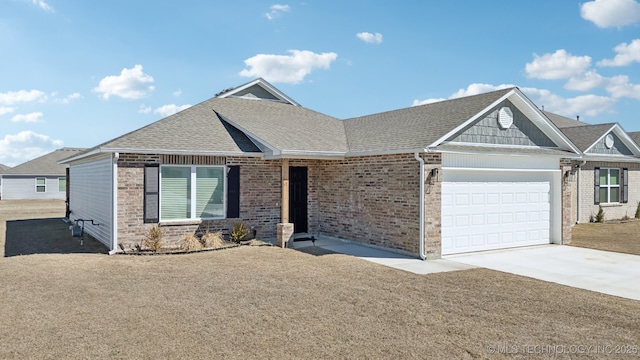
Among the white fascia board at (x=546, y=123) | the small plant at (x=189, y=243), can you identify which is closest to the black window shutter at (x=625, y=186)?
the white fascia board at (x=546, y=123)

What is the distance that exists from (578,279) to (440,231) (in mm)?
3289

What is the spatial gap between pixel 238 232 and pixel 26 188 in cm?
3607

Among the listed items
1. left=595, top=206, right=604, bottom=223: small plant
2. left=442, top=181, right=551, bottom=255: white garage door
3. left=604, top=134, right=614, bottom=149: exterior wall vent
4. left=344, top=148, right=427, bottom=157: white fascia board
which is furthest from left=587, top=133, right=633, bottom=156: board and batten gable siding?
left=344, top=148, right=427, bottom=157: white fascia board

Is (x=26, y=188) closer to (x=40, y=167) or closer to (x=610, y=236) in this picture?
(x=40, y=167)

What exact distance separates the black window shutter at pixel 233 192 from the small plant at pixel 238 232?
0.39 metres

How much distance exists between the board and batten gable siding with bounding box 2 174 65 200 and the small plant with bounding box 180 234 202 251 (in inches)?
1367

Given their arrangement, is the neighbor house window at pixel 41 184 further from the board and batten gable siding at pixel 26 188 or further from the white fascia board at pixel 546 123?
the white fascia board at pixel 546 123

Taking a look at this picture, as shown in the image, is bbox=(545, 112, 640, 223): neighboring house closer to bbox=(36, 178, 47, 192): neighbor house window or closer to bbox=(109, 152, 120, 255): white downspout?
bbox=(109, 152, 120, 255): white downspout

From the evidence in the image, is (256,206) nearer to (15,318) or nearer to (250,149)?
(250,149)

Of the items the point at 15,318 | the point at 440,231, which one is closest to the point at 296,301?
the point at 15,318

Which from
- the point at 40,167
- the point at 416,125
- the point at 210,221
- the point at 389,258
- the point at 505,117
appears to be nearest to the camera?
the point at 389,258

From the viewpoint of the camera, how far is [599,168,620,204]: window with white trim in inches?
839

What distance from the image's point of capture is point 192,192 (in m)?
13.1

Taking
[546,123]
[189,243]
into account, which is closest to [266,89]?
[189,243]
